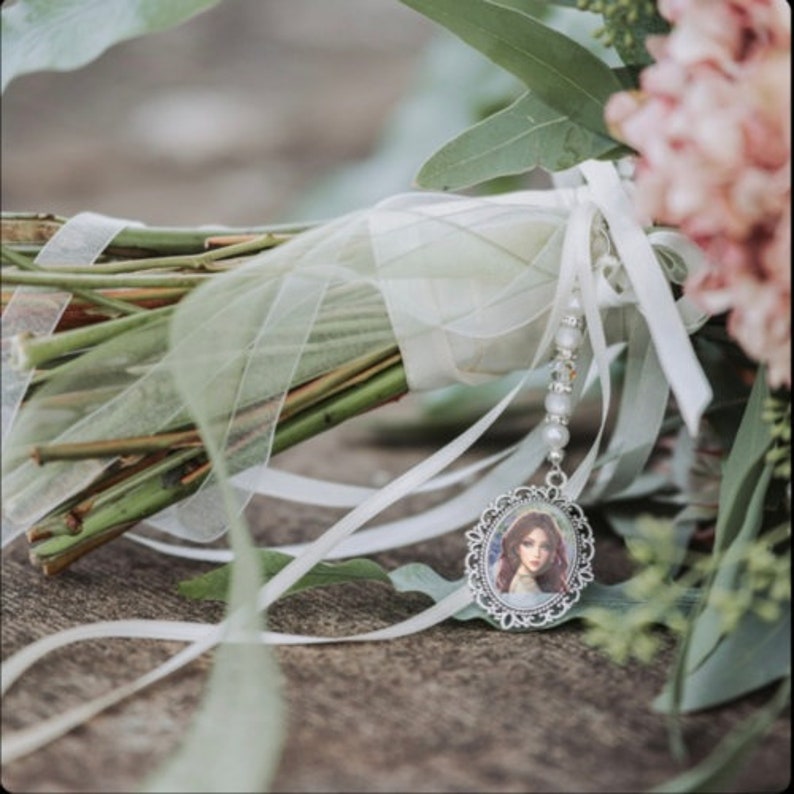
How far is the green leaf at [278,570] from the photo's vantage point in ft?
2.25

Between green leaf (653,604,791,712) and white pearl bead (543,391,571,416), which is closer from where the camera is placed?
green leaf (653,604,791,712)

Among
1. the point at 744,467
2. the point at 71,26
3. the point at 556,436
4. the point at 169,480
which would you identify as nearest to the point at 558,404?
the point at 556,436

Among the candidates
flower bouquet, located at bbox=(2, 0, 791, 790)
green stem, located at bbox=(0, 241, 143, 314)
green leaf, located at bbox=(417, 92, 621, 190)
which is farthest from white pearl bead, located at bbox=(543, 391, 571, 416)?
green stem, located at bbox=(0, 241, 143, 314)

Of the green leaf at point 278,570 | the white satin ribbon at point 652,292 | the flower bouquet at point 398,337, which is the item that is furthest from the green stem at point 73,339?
the white satin ribbon at point 652,292

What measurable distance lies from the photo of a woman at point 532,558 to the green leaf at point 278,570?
7cm

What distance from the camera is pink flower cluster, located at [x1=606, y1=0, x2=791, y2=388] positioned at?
52 cm

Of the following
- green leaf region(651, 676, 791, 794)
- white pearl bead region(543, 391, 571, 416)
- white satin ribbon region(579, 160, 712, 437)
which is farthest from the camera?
white pearl bead region(543, 391, 571, 416)

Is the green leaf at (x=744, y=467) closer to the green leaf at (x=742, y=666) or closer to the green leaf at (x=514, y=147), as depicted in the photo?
the green leaf at (x=742, y=666)

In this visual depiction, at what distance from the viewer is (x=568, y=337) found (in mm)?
704

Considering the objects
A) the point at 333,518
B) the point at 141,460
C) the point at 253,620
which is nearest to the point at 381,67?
the point at 333,518

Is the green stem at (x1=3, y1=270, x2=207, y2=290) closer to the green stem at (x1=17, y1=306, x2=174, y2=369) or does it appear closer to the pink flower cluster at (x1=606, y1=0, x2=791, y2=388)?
the green stem at (x1=17, y1=306, x2=174, y2=369)

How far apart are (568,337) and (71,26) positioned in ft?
1.05

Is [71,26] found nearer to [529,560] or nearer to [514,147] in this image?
[514,147]

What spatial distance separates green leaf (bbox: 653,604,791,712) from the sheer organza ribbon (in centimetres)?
12
